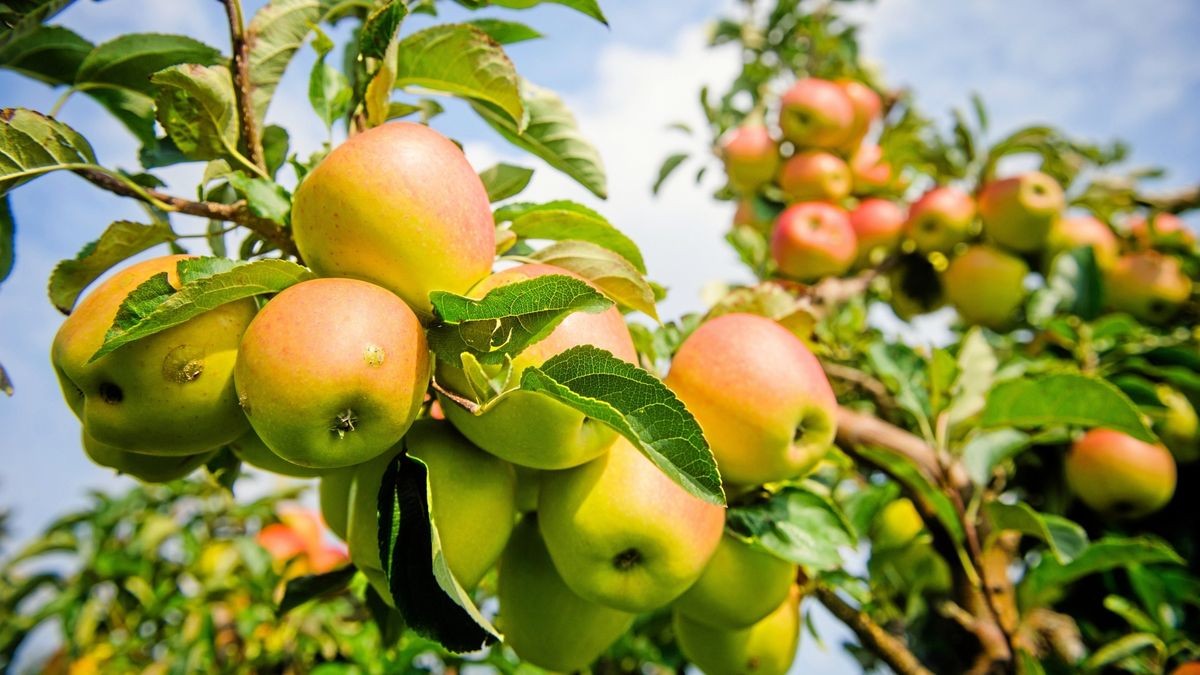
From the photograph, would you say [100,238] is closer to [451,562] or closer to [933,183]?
[451,562]

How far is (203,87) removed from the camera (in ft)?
2.49

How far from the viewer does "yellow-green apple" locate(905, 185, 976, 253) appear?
239 cm

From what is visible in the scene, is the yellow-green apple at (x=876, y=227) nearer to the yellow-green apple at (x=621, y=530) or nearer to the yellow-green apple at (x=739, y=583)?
the yellow-green apple at (x=739, y=583)

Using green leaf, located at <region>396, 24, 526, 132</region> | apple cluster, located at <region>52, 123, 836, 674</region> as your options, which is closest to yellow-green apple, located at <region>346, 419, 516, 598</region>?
apple cluster, located at <region>52, 123, 836, 674</region>

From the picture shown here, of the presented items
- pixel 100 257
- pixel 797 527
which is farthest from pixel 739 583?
pixel 100 257

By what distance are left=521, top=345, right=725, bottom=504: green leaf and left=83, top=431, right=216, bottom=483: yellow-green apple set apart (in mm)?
452

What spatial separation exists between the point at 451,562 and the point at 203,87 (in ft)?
1.79

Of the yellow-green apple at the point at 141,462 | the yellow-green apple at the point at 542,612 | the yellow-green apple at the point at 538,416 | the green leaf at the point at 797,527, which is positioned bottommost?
the yellow-green apple at the point at 542,612

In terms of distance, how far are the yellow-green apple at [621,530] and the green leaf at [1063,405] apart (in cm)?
71

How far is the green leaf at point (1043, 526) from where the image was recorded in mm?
1167

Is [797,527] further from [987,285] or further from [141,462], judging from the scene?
[987,285]

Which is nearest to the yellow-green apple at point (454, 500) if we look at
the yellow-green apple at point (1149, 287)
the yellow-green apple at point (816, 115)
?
the yellow-green apple at point (816, 115)

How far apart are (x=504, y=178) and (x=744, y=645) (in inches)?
29.4

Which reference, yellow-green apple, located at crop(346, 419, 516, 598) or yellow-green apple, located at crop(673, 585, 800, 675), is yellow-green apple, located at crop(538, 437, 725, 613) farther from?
yellow-green apple, located at crop(673, 585, 800, 675)
